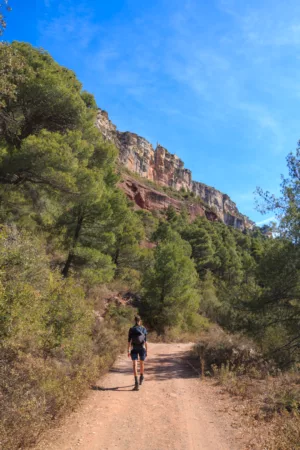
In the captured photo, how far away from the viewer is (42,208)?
39.0 feet

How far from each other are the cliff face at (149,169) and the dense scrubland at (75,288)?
49419 millimetres

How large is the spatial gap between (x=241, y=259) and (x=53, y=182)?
40.8 meters

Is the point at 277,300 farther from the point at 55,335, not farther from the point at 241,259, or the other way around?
the point at 241,259

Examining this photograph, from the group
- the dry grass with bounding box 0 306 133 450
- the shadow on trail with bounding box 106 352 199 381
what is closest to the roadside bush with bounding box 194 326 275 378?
the shadow on trail with bounding box 106 352 199 381

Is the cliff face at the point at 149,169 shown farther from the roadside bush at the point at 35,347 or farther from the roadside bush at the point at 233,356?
the roadside bush at the point at 35,347

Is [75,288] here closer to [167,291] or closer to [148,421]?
[148,421]

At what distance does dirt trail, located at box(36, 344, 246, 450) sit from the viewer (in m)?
4.50

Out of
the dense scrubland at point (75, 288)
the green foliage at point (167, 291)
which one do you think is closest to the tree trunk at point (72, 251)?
the dense scrubland at point (75, 288)

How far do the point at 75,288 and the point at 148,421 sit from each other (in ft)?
12.9

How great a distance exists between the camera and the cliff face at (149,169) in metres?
71.9

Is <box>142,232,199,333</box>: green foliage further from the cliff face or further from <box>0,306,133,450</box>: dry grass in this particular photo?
the cliff face

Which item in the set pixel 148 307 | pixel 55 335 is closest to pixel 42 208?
pixel 55 335

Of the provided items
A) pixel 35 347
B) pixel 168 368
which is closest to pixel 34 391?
pixel 35 347

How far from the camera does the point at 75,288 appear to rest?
8.17 metres
